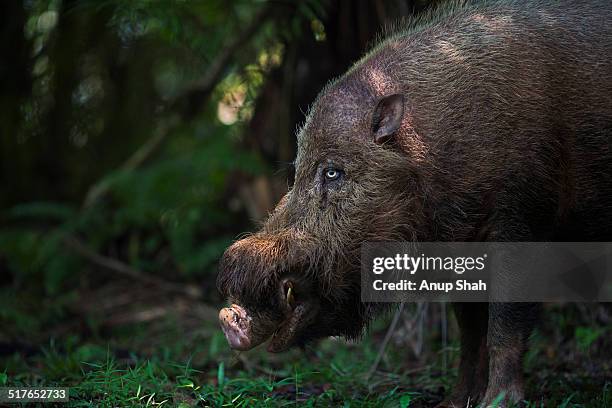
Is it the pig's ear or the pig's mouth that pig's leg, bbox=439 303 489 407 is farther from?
the pig's ear

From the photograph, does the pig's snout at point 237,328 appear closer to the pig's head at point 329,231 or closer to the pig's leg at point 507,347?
the pig's head at point 329,231

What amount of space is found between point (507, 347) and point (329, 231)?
43.5 inches

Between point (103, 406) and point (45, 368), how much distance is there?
4.78 ft

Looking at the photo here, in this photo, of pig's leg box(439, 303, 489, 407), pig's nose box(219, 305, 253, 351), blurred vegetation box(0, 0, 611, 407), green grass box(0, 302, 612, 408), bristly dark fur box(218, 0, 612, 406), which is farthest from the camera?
blurred vegetation box(0, 0, 611, 407)

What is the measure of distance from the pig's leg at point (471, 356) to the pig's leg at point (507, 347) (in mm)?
394

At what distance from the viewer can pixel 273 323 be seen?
3.97 metres

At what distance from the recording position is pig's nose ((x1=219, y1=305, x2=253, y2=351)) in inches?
152

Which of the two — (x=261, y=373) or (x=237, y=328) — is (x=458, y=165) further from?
(x=261, y=373)

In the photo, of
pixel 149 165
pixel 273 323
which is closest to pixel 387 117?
pixel 273 323

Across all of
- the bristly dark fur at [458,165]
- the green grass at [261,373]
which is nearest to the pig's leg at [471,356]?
the green grass at [261,373]

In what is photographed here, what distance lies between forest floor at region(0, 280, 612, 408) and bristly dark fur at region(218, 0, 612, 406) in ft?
2.03

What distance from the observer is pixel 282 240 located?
156 inches

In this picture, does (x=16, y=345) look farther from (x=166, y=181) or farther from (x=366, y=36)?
(x=366, y=36)

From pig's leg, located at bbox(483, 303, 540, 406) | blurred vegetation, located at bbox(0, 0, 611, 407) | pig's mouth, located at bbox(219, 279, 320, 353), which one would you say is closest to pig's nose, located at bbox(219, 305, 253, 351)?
pig's mouth, located at bbox(219, 279, 320, 353)
